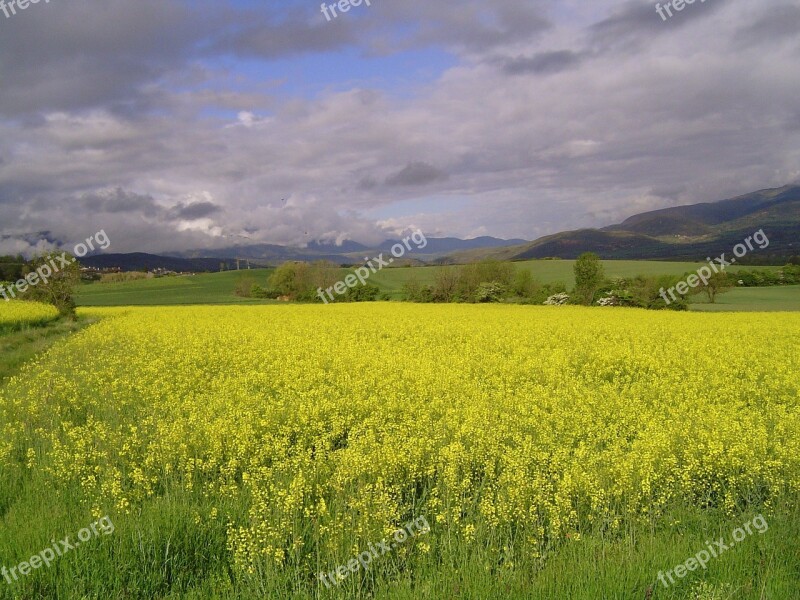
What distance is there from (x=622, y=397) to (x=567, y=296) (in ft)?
144

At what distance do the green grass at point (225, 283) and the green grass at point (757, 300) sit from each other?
29.9 ft

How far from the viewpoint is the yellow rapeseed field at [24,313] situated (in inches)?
985

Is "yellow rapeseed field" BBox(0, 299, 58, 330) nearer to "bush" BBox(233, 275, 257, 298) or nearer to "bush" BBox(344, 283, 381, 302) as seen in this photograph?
"bush" BBox(344, 283, 381, 302)

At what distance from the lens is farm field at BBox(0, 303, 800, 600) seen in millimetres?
4625

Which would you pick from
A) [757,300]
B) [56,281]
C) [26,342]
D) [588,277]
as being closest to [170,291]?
[56,281]

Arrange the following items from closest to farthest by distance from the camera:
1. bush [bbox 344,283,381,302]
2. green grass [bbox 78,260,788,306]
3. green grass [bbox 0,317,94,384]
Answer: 1. green grass [bbox 0,317,94,384]
2. bush [bbox 344,283,381,302]
3. green grass [bbox 78,260,788,306]

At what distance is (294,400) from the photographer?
9.77 m

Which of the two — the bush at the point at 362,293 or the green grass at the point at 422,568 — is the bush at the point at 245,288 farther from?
the green grass at the point at 422,568

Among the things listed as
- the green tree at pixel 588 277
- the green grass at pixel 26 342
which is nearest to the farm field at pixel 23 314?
the green grass at pixel 26 342

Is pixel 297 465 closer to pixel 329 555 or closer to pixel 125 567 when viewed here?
pixel 329 555

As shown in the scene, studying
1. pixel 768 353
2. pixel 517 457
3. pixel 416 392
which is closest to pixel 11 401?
pixel 416 392

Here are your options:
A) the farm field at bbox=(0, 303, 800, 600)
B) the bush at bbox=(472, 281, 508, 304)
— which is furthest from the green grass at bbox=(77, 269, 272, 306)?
the farm field at bbox=(0, 303, 800, 600)

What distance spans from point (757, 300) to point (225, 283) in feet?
251

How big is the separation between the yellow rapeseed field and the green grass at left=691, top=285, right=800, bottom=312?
156ft
